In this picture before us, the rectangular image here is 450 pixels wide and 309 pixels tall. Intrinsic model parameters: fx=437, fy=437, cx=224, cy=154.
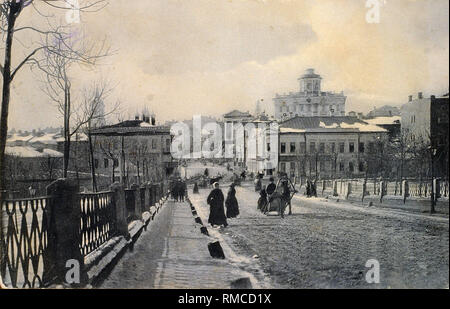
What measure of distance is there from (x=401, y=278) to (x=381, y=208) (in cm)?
196

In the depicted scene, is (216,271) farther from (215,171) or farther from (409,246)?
(409,246)

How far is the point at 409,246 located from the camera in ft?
15.2

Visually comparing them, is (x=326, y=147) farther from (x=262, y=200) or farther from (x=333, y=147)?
(x=262, y=200)

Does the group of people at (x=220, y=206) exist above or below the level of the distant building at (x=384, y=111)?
below

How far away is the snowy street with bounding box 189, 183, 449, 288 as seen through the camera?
4.41 metres

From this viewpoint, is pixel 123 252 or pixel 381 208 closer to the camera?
pixel 123 252

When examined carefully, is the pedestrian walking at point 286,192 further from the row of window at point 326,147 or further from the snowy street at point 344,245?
the row of window at point 326,147

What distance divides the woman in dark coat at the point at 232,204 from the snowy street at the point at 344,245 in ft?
0.28

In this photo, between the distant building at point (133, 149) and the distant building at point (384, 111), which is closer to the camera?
the distant building at point (384, 111)

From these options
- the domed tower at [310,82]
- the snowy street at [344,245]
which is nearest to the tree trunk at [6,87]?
the snowy street at [344,245]

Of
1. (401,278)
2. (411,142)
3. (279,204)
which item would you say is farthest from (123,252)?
(411,142)

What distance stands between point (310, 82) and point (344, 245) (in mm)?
1944

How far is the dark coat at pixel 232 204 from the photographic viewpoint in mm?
5949

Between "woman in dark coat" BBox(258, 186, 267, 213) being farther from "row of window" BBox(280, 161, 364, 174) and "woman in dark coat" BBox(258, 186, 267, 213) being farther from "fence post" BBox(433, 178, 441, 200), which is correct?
"fence post" BBox(433, 178, 441, 200)
